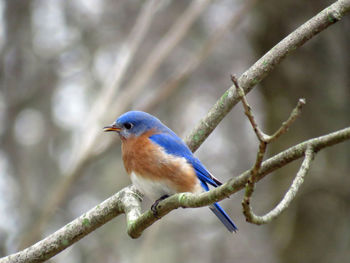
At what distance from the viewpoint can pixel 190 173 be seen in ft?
13.7

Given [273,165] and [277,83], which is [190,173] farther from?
[277,83]

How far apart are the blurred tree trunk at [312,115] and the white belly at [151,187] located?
2.94 m

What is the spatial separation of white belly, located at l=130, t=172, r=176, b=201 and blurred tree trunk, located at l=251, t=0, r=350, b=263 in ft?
9.64

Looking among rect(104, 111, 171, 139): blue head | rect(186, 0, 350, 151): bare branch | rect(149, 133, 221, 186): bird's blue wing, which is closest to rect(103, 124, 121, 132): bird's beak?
rect(104, 111, 171, 139): blue head

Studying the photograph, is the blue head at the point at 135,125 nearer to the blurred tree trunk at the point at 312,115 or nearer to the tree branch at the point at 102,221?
the tree branch at the point at 102,221

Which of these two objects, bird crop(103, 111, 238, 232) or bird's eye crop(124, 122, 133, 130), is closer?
bird crop(103, 111, 238, 232)

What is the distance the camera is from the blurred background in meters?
6.18

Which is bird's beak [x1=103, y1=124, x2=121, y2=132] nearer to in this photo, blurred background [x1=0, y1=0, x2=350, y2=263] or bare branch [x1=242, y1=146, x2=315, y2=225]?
blurred background [x1=0, y1=0, x2=350, y2=263]

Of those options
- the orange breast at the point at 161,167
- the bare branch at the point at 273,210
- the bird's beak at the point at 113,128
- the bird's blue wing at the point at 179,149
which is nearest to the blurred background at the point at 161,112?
the bird's beak at the point at 113,128

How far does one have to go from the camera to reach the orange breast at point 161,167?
4055 mm

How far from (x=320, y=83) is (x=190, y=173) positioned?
335 centimetres

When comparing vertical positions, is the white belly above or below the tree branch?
below

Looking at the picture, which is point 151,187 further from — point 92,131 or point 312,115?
point 312,115

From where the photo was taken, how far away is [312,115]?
271 inches
